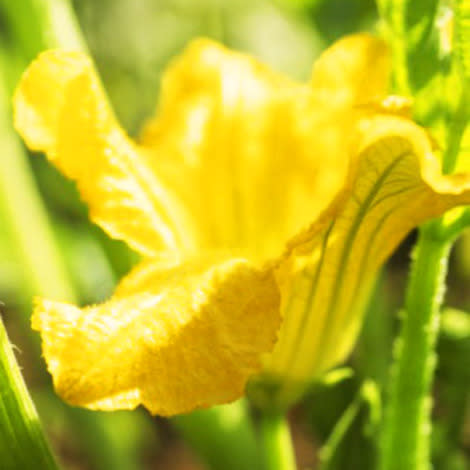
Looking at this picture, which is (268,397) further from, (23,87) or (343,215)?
(23,87)

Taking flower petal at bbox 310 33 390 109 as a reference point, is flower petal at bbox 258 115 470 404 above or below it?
below

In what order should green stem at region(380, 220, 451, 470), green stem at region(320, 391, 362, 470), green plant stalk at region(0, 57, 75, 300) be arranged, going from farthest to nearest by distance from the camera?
green plant stalk at region(0, 57, 75, 300) < green stem at region(320, 391, 362, 470) < green stem at region(380, 220, 451, 470)

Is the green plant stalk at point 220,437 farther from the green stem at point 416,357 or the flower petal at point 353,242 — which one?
the green stem at point 416,357

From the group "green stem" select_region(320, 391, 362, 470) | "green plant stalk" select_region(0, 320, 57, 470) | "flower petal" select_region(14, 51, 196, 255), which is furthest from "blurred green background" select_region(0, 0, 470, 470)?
"green plant stalk" select_region(0, 320, 57, 470)

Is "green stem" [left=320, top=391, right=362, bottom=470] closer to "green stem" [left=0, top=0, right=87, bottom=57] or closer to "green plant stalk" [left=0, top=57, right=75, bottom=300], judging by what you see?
"green stem" [left=0, top=0, right=87, bottom=57]

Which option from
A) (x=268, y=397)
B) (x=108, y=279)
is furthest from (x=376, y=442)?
(x=108, y=279)

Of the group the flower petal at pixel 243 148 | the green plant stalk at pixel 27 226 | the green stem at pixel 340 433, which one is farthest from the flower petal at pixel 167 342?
the green plant stalk at pixel 27 226

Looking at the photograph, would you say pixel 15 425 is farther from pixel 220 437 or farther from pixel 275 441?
pixel 220 437

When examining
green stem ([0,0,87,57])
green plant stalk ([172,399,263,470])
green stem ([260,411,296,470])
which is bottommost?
green plant stalk ([172,399,263,470])

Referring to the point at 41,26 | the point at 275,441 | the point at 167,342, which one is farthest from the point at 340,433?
the point at 41,26
